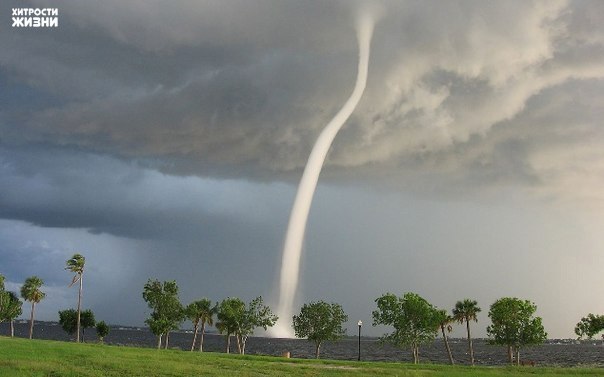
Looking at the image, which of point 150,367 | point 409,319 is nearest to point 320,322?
point 409,319

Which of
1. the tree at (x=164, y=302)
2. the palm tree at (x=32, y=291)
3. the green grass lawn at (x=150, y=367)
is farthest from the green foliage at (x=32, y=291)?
the green grass lawn at (x=150, y=367)

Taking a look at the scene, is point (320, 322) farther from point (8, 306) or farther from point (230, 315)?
point (8, 306)

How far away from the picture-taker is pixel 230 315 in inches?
3701

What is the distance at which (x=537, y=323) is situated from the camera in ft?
261

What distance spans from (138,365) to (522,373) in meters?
31.5

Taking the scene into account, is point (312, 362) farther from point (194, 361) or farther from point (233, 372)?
point (233, 372)

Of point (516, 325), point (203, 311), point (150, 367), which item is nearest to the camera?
point (150, 367)

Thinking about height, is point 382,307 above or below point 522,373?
above

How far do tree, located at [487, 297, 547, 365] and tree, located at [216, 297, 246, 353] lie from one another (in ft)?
132

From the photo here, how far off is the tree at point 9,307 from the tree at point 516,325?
87.8 meters

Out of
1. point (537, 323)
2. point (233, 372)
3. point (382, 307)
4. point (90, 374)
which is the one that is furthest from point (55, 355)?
point (537, 323)

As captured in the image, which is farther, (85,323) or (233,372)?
(85,323)

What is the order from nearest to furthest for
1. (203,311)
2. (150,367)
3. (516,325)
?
(150,367)
(516,325)
(203,311)

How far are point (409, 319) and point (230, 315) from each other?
1172 inches
